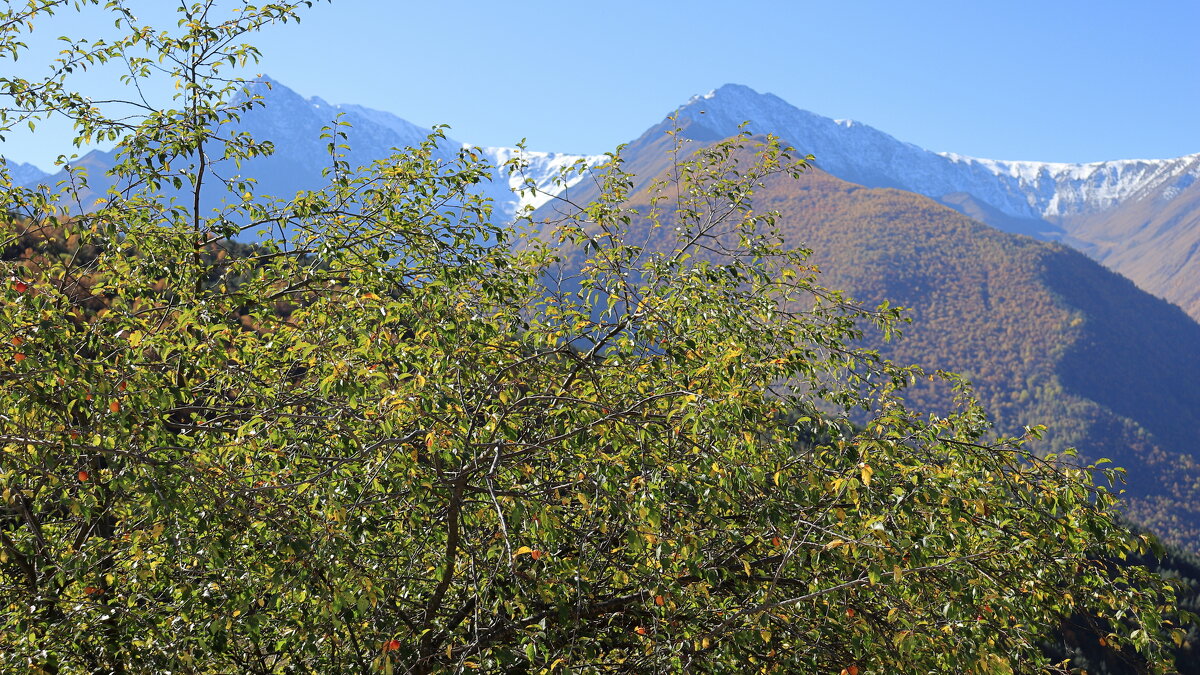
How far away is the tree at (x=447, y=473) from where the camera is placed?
13.8 ft

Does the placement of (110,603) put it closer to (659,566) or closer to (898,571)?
(659,566)

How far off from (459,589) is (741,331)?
2919mm

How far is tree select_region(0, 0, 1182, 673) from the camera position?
420cm

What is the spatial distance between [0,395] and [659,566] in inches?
140

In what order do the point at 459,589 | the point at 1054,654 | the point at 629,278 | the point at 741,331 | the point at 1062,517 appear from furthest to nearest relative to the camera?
the point at 1054,654
the point at 629,278
the point at 741,331
the point at 459,589
the point at 1062,517

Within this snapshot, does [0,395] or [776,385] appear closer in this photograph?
[0,395]

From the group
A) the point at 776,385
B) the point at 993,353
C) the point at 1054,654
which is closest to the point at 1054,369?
the point at 993,353

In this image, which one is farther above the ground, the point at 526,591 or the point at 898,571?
the point at 898,571

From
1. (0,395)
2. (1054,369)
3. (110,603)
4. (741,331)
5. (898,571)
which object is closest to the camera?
(898,571)

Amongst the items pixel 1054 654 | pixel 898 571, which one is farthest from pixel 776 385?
pixel 1054 654

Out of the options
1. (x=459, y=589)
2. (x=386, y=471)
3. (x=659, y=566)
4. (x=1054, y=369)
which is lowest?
(x=1054, y=369)

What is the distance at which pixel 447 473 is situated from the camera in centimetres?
436

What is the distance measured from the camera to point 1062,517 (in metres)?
5.12

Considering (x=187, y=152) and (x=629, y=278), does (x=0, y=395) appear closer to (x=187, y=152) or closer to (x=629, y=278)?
(x=187, y=152)
